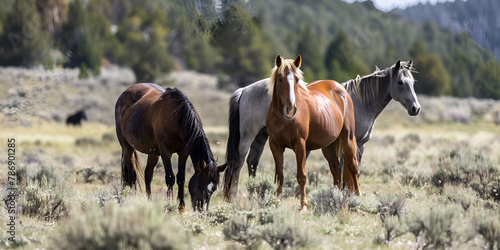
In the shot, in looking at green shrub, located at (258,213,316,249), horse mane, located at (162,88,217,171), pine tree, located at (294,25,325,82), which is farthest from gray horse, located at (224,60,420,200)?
pine tree, located at (294,25,325,82)

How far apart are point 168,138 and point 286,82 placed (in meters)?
2.03

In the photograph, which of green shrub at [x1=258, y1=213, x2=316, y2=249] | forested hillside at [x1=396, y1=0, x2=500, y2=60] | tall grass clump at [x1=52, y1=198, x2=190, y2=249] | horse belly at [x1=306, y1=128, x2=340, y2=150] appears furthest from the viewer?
forested hillside at [x1=396, y1=0, x2=500, y2=60]

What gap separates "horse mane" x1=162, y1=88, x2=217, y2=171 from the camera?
7.20 m

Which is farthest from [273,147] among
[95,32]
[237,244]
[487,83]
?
[487,83]

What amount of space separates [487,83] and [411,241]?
54571 mm

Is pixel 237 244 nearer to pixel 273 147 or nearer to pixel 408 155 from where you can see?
pixel 273 147

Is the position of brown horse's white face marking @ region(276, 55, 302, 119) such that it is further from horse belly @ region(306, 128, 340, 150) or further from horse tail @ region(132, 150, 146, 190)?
horse tail @ region(132, 150, 146, 190)

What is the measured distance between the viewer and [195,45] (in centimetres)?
3800

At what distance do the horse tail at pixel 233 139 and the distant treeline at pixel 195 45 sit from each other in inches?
130

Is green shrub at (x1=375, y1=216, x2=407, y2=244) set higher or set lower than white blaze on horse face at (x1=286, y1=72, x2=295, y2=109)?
lower

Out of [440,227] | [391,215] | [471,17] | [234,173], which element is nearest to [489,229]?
[440,227]

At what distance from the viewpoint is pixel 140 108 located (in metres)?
8.55

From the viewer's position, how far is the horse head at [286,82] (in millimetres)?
6594

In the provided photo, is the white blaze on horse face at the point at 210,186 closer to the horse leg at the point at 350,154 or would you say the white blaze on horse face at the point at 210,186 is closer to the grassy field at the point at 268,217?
the grassy field at the point at 268,217
